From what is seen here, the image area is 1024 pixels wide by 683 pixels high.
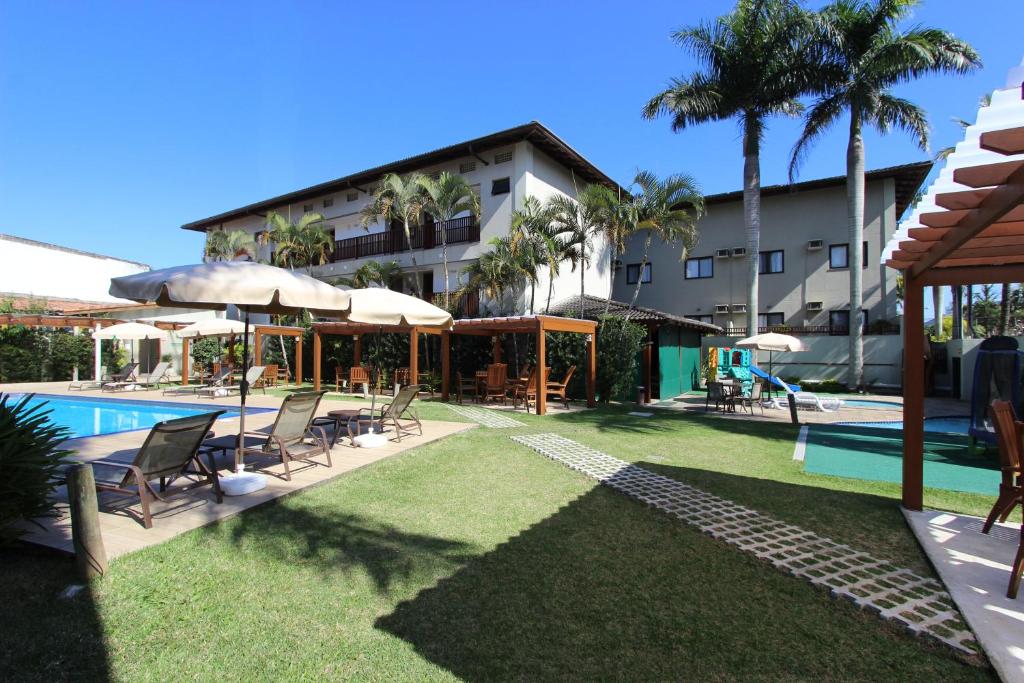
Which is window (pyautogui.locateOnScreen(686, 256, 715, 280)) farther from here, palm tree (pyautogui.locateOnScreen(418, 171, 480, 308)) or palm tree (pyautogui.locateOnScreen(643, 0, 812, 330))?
palm tree (pyautogui.locateOnScreen(418, 171, 480, 308))

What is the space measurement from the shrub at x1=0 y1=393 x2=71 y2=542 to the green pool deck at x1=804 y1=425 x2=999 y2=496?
28.9 feet

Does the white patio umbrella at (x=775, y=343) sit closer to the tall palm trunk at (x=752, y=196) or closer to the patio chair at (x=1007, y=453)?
the tall palm trunk at (x=752, y=196)

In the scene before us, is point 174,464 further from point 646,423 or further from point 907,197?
point 907,197

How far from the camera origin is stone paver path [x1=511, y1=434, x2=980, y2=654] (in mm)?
2971

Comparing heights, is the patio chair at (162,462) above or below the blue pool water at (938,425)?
above

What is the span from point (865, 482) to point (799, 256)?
19133mm

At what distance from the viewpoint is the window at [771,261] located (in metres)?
22.8

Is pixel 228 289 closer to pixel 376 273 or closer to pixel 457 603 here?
pixel 457 603

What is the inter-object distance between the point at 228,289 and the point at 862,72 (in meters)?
22.1

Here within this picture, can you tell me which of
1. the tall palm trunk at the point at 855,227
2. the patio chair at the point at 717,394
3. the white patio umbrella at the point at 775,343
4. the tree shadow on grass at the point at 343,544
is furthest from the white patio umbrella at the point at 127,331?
the tall palm trunk at the point at 855,227

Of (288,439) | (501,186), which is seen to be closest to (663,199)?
(501,186)

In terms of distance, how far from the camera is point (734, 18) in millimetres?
17375

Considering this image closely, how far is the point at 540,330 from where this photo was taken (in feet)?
40.9

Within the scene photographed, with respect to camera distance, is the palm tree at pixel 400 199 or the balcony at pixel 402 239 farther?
the balcony at pixel 402 239
